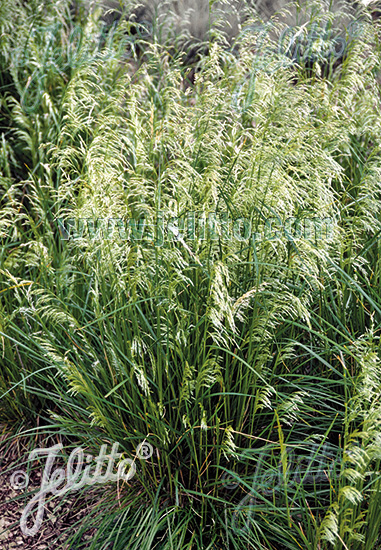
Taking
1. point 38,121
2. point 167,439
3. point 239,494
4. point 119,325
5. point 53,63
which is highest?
point 53,63

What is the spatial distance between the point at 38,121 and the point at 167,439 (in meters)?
2.11

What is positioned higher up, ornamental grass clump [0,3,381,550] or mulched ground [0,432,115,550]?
ornamental grass clump [0,3,381,550]

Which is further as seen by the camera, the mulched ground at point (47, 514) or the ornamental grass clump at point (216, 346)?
the mulched ground at point (47, 514)

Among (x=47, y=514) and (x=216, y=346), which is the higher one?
(x=216, y=346)

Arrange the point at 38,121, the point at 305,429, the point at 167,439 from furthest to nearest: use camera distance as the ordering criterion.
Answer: the point at 38,121
the point at 305,429
the point at 167,439

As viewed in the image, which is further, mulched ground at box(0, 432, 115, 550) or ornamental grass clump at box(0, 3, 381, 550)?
mulched ground at box(0, 432, 115, 550)

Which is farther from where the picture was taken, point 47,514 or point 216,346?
point 47,514

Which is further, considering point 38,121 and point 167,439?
point 38,121

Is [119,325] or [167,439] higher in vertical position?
[119,325]

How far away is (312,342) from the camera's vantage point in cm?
220

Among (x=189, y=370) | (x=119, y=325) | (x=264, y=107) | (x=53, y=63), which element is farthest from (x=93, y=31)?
(x=189, y=370)

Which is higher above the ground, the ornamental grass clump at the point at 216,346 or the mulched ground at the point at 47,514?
the ornamental grass clump at the point at 216,346

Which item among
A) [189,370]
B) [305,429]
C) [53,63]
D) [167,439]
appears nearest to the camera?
[189,370]

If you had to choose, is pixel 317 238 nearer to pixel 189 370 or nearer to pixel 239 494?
pixel 189 370
